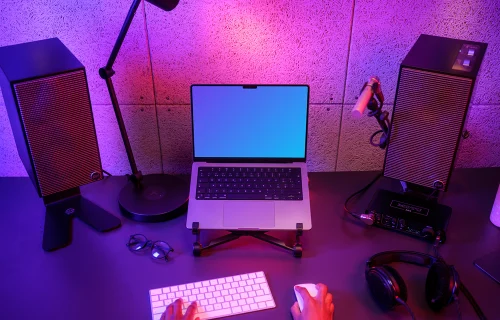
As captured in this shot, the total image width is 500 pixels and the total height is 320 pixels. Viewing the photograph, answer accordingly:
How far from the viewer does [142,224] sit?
1.33m

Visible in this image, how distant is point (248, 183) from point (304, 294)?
0.37m

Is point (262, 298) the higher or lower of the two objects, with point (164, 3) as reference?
lower

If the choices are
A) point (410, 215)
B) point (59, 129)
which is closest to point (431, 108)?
point (410, 215)

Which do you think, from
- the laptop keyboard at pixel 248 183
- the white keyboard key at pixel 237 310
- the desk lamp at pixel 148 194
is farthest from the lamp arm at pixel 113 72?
the white keyboard key at pixel 237 310

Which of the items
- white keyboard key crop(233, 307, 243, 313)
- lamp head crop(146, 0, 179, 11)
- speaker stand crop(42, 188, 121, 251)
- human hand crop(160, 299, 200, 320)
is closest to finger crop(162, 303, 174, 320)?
human hand crop(160, 299, 200, 320)

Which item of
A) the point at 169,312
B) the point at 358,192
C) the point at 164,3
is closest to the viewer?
the point at 169,312

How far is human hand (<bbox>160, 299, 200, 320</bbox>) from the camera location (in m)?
1.01

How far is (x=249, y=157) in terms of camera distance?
1.35 metres

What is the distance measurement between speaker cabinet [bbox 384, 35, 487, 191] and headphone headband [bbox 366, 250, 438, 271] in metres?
0.20

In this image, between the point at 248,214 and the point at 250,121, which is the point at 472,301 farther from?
the point at 250,121

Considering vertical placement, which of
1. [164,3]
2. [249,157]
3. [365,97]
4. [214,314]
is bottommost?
[214,314]

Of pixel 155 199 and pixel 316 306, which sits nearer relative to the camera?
pixel 316 306

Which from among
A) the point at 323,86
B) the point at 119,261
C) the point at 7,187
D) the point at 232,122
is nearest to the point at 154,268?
the point at 119,261

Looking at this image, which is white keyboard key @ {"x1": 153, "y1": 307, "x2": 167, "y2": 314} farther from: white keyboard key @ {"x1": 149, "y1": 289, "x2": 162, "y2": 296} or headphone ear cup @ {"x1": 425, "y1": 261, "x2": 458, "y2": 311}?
headphone ear cup @ {"x1": 425, "y1": 261, "x2": 458, "y2": 311}
